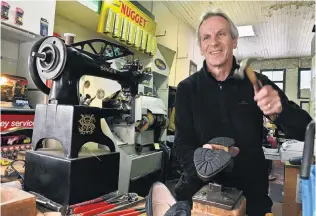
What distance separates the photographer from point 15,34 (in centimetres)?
170

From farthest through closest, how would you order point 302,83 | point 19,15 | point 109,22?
point 302,83
point 109,22
point 19,15

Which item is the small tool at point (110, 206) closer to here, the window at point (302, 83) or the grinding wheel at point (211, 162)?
the grinding wheel at point (211, 162)

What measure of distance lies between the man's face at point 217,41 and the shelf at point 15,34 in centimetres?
125

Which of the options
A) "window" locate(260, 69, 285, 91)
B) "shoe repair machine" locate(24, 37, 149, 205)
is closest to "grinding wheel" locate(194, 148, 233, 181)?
"shoe repair machine" locate(24, 37, 149, 205)

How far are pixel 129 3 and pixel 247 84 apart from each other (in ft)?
7.68

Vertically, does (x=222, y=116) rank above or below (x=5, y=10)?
below

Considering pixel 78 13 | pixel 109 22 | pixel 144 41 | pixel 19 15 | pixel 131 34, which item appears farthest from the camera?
pixel 144 41

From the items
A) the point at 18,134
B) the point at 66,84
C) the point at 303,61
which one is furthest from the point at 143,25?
the point at 303,61

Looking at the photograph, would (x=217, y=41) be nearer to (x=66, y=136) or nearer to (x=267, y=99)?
(x=267, y=99)

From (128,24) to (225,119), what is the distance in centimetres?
225

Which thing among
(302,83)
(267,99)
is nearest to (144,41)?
(267,99)

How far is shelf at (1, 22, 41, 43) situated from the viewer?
5.11 feet

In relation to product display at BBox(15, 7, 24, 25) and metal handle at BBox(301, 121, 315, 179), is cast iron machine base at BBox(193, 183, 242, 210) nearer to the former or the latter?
metal handle at BBox(301, 121, 315, 179)

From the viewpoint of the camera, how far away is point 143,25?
3.30 metres
